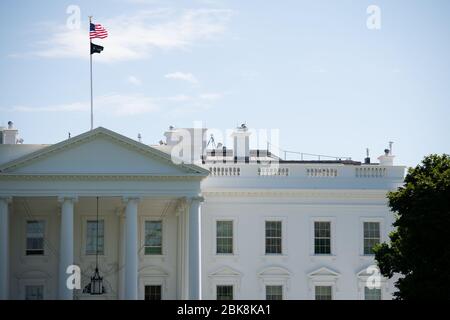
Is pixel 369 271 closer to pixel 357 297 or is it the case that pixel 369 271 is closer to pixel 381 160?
pixel 357 297

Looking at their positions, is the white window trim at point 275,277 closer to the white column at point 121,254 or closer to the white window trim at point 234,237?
the white window trim at point 234,237

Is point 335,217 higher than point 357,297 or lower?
higher

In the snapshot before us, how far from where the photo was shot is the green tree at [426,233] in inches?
1572

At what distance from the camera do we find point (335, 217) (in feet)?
181

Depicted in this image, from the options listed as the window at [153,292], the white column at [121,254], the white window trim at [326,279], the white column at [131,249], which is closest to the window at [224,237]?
the window at [153,292]

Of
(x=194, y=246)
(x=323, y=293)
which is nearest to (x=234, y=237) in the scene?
(x=194, y=246)

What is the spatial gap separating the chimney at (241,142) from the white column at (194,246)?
7462 millimetres

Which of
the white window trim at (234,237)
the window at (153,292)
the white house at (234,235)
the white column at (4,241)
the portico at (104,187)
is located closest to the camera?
the white column at (4,241)

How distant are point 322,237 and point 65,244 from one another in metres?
13.4
